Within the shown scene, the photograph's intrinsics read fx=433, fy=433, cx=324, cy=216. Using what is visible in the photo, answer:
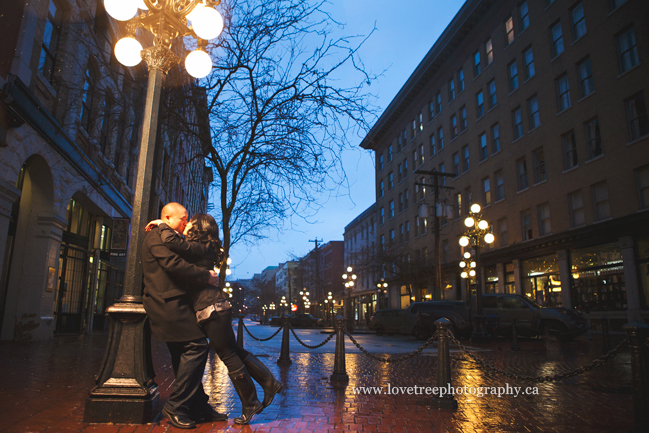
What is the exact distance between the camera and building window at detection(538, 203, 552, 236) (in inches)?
933

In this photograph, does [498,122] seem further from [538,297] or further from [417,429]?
[417,429]

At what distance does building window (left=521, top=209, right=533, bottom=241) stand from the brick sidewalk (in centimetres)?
1755

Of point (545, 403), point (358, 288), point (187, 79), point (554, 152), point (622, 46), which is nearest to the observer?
point (545, 403)

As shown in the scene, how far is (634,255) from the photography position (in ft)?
59.2

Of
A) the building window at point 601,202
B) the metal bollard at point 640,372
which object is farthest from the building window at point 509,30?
the metal bollard at point 640,372

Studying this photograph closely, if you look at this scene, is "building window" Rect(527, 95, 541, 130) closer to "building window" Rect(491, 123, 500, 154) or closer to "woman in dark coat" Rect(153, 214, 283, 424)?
"building window" Rect(491, 123, 500, 154)

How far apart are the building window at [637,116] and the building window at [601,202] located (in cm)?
260

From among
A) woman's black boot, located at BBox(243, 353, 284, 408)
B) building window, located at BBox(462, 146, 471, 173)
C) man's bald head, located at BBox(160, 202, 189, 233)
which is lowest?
woman's black boot, located at BBox(243, 353, 284, 408)

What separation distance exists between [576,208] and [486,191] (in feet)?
27.1

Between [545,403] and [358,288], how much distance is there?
52.4 meters

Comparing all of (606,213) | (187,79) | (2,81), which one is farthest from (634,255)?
(2,81)

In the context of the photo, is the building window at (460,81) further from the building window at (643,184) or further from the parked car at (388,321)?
the parked car at (388,321)

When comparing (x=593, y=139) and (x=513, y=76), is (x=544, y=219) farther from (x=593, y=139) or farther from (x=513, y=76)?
(x=513, y=76)

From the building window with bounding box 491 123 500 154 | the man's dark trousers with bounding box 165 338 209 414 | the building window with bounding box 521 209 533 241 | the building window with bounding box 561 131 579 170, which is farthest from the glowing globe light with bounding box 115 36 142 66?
the building window with bounding box 491 123 500 154
